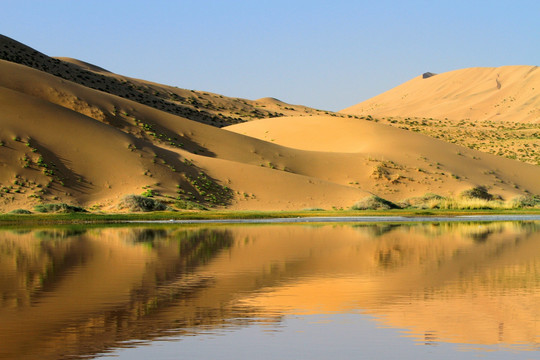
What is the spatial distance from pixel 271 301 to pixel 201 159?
60.9m

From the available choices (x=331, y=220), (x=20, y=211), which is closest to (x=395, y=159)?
(x=331, y=220)

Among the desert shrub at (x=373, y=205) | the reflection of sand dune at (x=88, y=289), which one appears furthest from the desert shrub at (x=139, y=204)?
the reflection of sand dune at (x=88, y=289)

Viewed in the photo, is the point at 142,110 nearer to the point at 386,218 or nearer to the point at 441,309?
the point at 386,218

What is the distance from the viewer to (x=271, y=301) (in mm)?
15102

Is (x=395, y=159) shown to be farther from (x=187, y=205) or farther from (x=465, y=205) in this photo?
(x=187, y=205)

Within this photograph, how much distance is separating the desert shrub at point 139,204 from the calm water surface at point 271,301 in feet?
91.1

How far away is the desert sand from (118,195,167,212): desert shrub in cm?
183

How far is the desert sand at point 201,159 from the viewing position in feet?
209

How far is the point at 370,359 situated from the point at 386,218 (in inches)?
1517

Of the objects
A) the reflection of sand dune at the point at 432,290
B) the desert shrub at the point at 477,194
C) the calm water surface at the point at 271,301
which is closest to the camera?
the calm water surface at the point at 271,301

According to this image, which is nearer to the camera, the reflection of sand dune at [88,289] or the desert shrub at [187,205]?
the reflection of sand dune at [88,289]

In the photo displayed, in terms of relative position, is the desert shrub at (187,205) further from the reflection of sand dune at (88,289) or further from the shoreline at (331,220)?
the reflection of sand dune at (88,289)

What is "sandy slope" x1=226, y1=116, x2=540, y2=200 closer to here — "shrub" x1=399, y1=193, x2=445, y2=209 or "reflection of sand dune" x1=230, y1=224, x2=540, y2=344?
"shrub" x1=399, y1=193, x2=445, y2=209

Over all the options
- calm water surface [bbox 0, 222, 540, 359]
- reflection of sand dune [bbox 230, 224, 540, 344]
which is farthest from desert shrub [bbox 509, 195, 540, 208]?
reflection of sand dune [bbox 230, 224, 540, 344]
